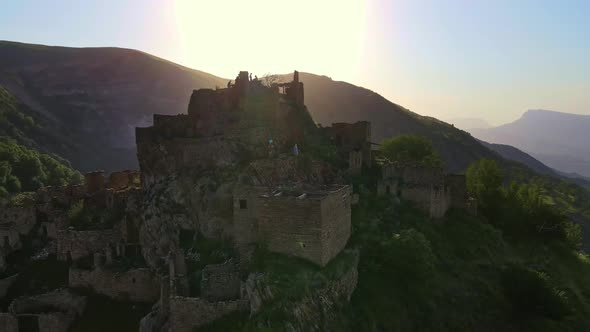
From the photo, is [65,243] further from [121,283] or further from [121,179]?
[121,179]

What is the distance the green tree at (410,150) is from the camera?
44594 mm

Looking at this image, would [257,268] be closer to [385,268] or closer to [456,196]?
[385,268]

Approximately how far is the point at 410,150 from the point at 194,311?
101 feet

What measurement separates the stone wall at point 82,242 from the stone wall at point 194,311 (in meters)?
9.75

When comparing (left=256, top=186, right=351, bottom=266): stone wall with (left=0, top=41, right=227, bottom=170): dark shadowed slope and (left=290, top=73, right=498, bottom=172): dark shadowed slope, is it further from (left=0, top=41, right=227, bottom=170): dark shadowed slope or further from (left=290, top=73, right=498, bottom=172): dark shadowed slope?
(left=0, top=41, right=227, bottom=170): dark shadowed slope

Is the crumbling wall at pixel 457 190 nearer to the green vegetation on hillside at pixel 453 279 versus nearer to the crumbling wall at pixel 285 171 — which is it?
the green vegetation on hillside at pixel 453 279

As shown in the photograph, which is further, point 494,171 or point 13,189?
point 13,189

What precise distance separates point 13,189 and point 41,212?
3447cm

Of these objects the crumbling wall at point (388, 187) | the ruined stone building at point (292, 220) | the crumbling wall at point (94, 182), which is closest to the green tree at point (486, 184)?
the crumbling wall at point (388, 187)

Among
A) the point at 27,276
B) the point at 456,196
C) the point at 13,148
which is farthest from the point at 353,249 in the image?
the point at 13,148

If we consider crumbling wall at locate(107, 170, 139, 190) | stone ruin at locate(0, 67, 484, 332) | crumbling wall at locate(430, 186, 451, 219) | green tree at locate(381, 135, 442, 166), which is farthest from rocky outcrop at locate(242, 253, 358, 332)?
green tree at locate(381, 135, 442, 166)

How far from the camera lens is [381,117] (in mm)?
137750

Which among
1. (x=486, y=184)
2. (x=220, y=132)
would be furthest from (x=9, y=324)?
(x=486, y=184)

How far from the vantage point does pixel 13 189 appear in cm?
6231
